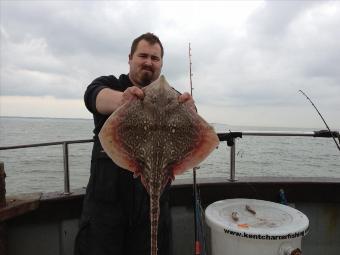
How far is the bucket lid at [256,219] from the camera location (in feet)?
8.38

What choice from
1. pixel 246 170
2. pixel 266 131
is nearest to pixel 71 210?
pixel 266 131

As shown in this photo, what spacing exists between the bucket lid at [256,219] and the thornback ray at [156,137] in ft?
3.74

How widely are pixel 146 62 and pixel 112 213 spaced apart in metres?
1.22

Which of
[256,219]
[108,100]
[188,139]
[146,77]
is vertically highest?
[146,77]

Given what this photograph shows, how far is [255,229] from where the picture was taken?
2.59m

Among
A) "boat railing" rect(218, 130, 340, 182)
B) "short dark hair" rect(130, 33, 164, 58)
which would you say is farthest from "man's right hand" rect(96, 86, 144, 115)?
"boat railing" rect(218, 130, 340, 182)

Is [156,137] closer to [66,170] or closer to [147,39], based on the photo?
[147,39]

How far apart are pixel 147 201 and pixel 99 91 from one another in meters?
0.95

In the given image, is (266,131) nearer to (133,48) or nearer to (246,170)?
(133,48)

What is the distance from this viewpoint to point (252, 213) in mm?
2996

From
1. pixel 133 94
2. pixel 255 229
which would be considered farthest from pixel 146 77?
pixel 255 229

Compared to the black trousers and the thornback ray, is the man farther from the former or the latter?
the thornback ray

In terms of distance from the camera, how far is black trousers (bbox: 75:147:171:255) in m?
2.47

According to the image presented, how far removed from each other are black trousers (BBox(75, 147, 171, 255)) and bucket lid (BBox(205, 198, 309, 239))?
2.02 ft
